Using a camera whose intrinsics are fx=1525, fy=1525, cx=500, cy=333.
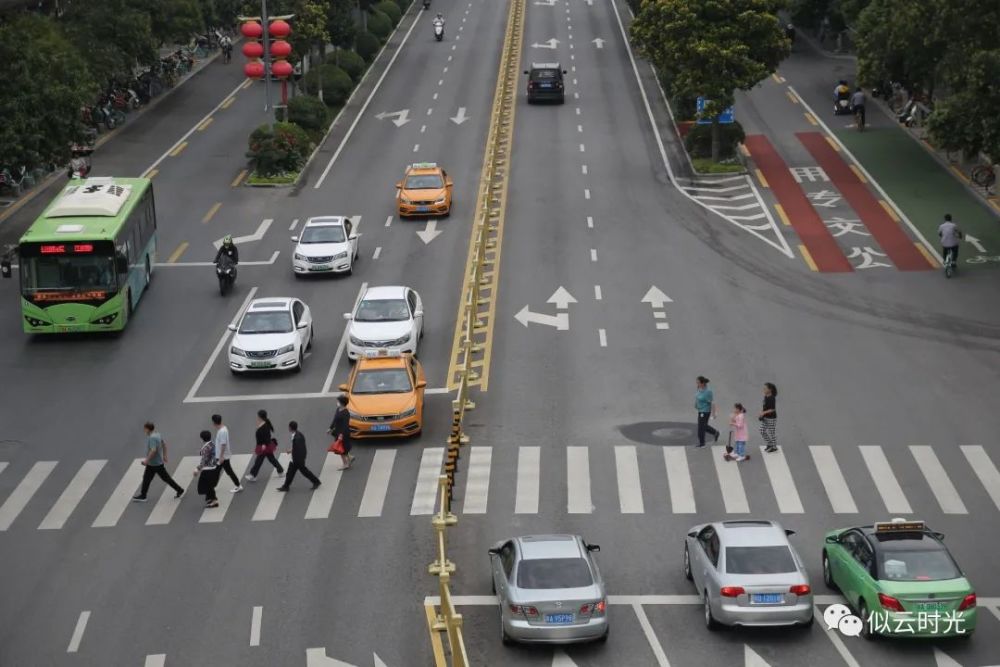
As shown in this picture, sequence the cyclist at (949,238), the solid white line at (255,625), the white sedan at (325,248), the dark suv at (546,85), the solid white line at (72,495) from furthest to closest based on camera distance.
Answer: the dark suv at (546,85) < the white sedan at (325,248) < the cyclist at (949,238) < the solid white line at (72,495) < the solid white line at (255,625)

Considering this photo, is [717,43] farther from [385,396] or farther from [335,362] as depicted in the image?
[385,396]

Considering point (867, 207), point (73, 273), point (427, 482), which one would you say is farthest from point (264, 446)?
point (867, 207)

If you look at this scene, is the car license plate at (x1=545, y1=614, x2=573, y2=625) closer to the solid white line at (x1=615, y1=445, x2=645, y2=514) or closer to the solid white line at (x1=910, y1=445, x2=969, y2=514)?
the solid white line at (x1=615, y1=445, x2=645, y2=514)

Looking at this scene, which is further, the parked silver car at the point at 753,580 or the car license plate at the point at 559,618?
the parked silver car at the point at 753,580

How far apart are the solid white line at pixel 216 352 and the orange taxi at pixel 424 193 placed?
379 inches

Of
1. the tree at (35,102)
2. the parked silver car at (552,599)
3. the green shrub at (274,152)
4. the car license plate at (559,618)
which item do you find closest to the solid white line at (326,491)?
the parked silver car at (552,599)

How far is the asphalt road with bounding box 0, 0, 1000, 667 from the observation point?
25391mm

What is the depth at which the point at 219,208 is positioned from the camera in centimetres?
5784

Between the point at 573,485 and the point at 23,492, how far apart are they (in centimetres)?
1162

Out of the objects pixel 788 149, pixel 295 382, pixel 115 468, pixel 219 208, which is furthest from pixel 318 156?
pixel 115 468

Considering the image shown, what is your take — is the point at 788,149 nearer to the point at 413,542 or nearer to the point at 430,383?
the point at 430,383

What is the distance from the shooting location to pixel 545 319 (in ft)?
145

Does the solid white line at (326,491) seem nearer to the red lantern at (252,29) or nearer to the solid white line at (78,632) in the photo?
the solid white line at (78,632)

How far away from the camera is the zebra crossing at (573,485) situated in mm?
30641
